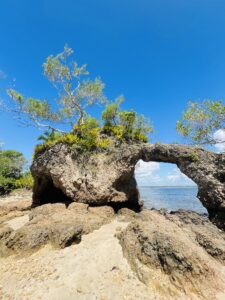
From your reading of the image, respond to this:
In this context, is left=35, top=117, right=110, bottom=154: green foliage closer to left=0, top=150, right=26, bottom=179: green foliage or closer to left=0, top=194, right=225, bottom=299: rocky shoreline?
left=0, top=194, right=225, bottom=299: rocky shoreline

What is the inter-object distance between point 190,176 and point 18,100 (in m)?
A: 13.9

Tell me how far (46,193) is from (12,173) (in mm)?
18284

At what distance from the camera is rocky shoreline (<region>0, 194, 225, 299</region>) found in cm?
494

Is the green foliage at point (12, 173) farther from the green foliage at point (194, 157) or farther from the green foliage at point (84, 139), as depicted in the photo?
the green foliage at point (194, 157)

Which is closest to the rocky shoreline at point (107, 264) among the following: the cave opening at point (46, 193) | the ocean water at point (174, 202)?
the cave opening at point (46, 193)

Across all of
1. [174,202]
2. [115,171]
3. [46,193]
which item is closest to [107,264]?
[115,171]

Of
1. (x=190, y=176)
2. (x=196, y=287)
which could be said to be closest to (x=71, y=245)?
(x=196, y=287)

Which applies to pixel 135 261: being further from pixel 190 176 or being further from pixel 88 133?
pixel 88 133

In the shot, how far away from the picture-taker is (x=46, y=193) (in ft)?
54.1

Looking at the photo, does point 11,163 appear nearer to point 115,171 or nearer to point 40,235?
point 115,171

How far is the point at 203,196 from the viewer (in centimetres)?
1346

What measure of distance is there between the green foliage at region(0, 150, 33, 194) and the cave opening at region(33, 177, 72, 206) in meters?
15.0

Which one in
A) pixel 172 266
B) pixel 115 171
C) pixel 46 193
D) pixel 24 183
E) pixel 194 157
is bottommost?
pixel 172 266

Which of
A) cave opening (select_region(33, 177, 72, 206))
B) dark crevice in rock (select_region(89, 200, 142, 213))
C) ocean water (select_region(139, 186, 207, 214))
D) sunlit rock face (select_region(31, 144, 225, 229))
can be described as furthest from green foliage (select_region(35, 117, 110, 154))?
ocean water (select_region(139, 186, 207, 214))
